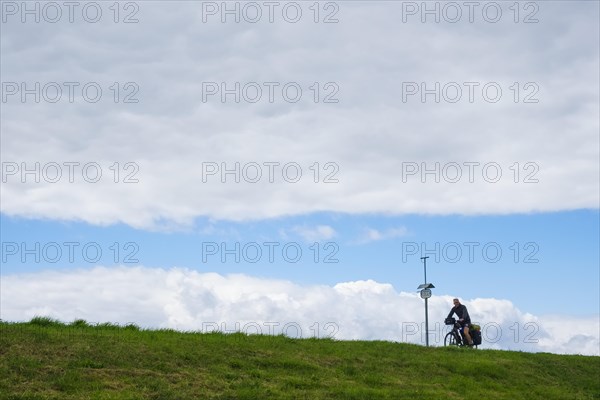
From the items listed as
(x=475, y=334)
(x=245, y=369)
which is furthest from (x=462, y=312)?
(x=245, y=369)

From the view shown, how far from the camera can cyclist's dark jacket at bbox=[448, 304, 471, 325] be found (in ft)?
118

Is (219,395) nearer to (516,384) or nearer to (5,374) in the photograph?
(5,374)

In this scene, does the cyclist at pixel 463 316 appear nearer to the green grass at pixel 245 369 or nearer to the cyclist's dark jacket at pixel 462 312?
the cyclist's dark jacket at pixel 462 312

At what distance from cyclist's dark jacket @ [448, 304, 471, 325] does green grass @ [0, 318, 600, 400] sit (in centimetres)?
424

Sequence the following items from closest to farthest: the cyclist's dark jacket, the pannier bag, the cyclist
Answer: the cyclist, the pannier bag, the cyclist's dark jacket

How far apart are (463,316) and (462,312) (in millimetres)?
227

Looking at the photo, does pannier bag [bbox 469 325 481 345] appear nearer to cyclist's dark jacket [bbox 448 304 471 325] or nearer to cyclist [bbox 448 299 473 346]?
cyclist [bbox 448 299 473 346]

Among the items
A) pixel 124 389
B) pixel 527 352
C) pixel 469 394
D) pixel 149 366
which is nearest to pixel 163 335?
pixel 149 366

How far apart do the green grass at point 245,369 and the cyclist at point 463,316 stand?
3904 millimetres

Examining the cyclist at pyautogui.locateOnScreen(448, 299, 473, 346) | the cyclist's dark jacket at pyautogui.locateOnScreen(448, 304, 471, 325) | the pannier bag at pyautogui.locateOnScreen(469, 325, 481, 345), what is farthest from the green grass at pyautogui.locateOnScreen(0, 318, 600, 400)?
the cyclist's dark jacket at pyautogui.locateOnScreen(448, 304, 471, 325)

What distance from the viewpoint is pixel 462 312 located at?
36281mm

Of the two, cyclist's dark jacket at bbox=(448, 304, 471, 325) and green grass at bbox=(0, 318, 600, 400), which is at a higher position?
cyclist's dark jacket at bbox=(448, 304, 471, 325)

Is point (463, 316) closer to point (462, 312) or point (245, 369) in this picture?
point (462, 312)

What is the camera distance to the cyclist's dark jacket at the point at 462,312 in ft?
118
